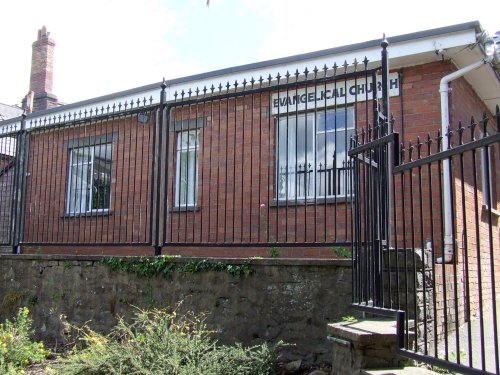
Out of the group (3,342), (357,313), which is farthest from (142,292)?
(357,313)

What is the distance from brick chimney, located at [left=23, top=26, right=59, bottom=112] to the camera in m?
18.7

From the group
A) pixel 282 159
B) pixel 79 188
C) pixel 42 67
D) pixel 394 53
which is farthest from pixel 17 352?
pixel 42 67

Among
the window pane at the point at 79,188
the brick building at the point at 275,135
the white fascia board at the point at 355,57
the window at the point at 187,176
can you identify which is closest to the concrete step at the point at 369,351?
the window at the point at 187,176

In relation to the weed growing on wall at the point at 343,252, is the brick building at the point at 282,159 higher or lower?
higher

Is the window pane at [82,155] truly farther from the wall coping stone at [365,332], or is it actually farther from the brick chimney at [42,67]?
the brick chimney at [42,67]

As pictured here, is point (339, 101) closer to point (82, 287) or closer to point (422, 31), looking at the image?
point (422, 31)

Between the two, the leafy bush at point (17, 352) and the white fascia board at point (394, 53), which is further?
the white fascia board at point (394, 53)

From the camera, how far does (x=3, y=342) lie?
6.01m

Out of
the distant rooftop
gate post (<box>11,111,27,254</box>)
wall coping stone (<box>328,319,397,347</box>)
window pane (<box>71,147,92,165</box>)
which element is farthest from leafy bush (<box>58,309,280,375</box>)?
the distant rooftop

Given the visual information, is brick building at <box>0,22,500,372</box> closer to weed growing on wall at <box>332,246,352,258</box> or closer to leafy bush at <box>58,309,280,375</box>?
weed growing on wall at <box>332,246,352,258</box>

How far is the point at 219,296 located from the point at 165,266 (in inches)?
33.3

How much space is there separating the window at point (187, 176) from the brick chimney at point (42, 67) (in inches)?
A: 403

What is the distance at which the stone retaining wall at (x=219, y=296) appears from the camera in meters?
5.10

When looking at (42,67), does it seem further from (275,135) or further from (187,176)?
(187,176)
